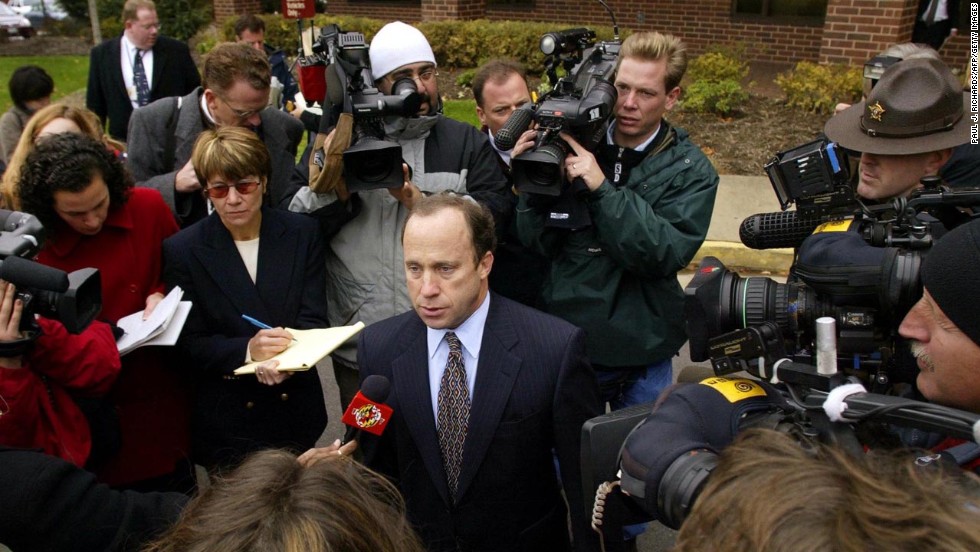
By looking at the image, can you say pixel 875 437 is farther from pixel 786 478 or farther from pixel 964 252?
pixel 786 478

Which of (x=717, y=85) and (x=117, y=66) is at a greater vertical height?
(x=117, y=66)

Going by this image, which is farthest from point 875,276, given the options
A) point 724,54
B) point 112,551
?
point 724,54

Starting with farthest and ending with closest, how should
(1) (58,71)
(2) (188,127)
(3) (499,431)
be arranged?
(1) (58,71), (2) (188,127), (3) (499,431)

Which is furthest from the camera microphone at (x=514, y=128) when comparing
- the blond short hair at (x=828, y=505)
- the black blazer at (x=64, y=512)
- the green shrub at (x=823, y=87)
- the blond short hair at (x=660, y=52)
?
the green shrub at (x=823, y=87)

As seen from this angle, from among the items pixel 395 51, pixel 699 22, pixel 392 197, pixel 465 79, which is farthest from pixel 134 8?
pixel 699 22

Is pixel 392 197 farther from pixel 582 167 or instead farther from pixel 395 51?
pixel 582 167

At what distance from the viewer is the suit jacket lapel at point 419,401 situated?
8.21 feet

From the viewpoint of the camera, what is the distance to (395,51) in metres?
3.35

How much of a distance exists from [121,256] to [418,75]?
1.39 metres

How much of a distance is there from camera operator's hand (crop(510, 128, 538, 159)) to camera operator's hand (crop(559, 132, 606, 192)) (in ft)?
0.36

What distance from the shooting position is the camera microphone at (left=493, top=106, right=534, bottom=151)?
3049 mm

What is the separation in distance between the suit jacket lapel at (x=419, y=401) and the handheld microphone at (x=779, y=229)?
1.10 metres

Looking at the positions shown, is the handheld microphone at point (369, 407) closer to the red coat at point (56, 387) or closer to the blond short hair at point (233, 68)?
the red coat at point (56, 387)

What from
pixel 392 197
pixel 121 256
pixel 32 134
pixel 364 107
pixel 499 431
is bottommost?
pixel 499 431
